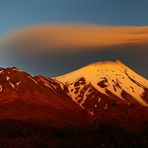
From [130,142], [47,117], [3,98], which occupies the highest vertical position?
[3,98]

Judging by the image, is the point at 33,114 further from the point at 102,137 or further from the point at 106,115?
the point at 102,137

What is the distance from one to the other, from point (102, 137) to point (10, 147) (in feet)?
63.0

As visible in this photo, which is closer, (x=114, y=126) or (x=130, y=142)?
(x=130, y=142)

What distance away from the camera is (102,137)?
82.8m

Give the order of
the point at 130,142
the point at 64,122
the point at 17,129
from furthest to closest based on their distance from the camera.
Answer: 1. the point at 64,122
2. the point at 17,129
3. the point at 130,142

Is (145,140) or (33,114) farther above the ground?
(33,114)

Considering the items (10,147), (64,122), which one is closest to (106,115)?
(64,122)

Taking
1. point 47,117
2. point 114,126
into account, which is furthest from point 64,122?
point 114,126

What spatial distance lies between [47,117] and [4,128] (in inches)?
2209

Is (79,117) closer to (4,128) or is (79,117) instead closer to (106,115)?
(106,115)

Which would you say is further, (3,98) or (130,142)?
(3,98)

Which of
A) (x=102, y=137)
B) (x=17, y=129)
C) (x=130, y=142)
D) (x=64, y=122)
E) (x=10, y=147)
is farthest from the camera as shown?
(x=64, y=122)

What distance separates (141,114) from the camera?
617ft

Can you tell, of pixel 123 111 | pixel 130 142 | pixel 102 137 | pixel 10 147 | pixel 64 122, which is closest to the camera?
pixel 10 147
